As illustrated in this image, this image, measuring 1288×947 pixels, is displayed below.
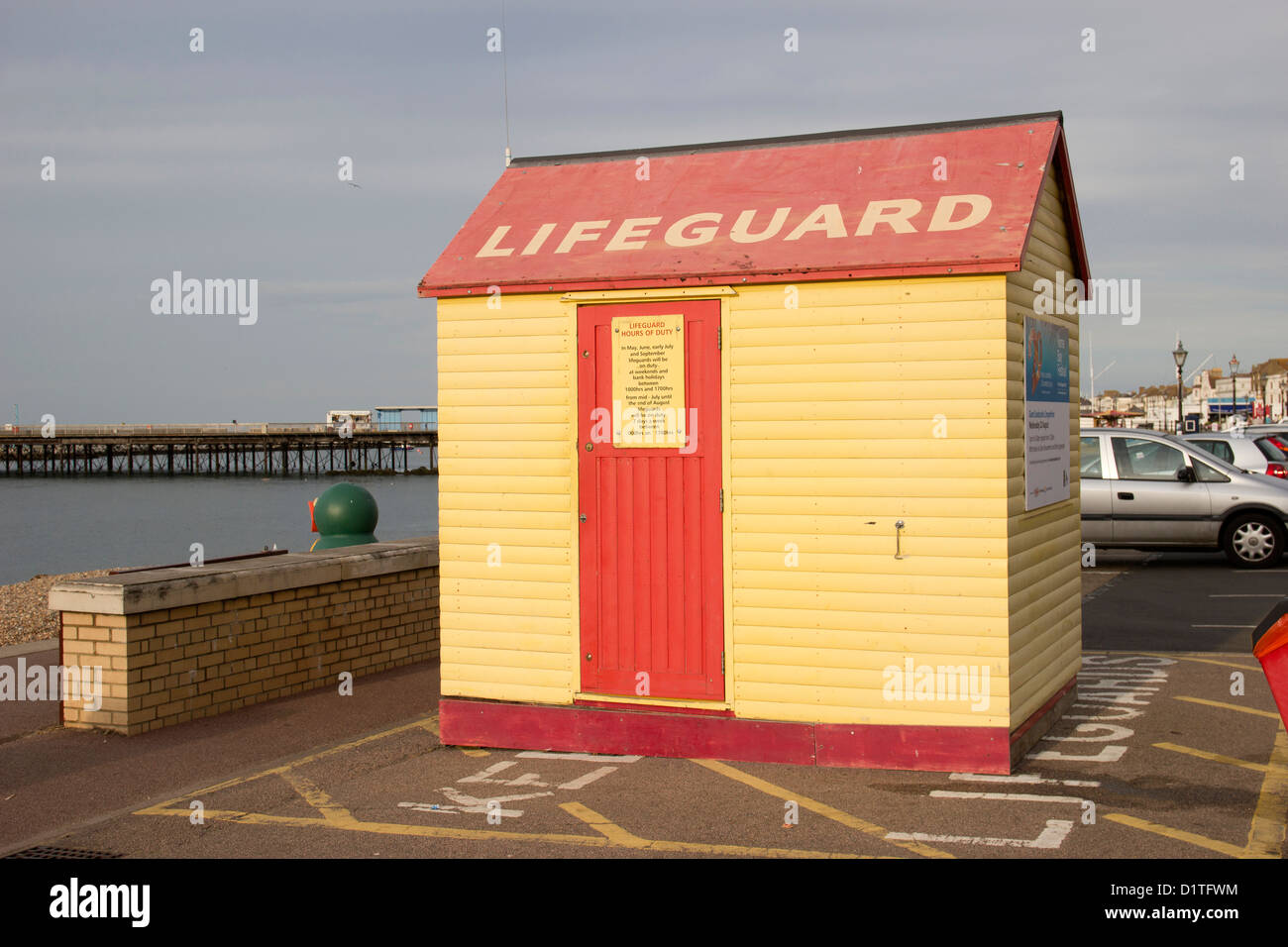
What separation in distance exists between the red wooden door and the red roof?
381mm

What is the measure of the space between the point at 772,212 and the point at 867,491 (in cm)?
188

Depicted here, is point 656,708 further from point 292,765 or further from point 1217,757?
point 1217,757

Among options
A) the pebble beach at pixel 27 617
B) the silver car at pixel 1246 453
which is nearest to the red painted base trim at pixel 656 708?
the pebble beach at pixel 27 617

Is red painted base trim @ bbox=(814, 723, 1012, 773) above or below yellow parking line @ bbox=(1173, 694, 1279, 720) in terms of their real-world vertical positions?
above

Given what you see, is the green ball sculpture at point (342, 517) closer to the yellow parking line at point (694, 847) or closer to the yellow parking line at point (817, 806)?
the yellow parking line at point (817, 806)

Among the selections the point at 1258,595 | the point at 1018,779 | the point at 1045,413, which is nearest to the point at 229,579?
the point at 1018,779

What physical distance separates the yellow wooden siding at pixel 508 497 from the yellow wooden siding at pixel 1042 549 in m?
2.63

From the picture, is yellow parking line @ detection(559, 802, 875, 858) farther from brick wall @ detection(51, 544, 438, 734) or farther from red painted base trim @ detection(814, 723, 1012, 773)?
brick wall @ detection(51, 544, 438, 734)

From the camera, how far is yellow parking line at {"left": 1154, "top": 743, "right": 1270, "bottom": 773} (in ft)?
22.8

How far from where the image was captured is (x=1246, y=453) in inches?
776

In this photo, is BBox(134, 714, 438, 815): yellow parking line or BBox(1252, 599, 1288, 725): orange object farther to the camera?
BBox(134, 714, 438, 815): yellow parking line

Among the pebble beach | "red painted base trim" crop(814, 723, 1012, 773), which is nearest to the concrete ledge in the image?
the pebble beach

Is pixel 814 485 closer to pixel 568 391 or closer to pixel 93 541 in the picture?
pixel 568 391

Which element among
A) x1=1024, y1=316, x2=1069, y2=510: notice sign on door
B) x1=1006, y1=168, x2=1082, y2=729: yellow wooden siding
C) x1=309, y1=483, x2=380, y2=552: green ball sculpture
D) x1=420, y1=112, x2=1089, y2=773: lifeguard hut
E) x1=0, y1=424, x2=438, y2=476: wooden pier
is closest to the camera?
x1=420, y1=112, x2=1089, y2=773: lifeguard hut
